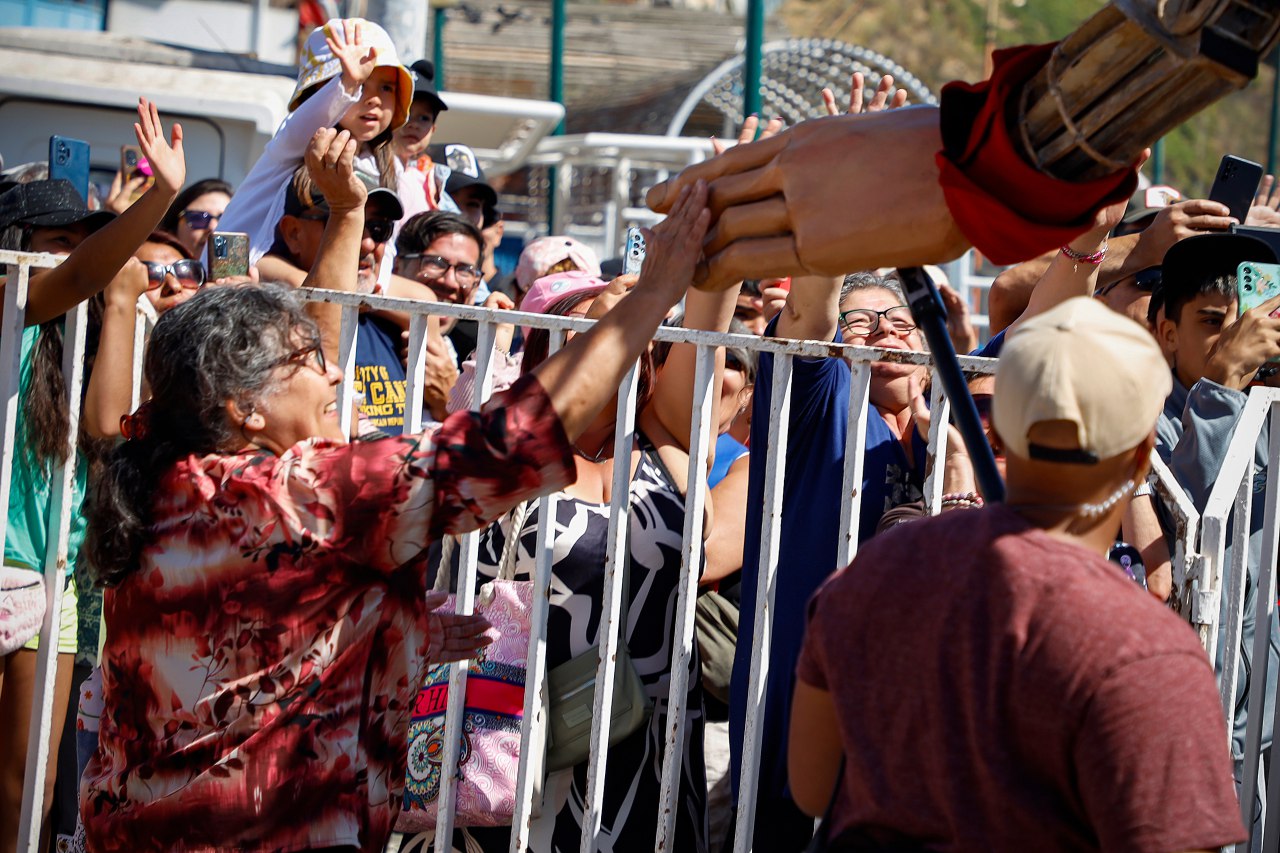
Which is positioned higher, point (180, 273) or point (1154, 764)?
point (180, 273)

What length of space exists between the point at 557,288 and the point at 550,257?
4.44 feet

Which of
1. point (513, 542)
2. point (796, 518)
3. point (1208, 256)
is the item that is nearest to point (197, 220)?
point (513, 542)

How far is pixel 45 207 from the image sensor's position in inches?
142

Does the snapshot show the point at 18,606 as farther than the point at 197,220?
No

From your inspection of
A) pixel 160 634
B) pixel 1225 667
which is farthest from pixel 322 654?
pixel 1225 667

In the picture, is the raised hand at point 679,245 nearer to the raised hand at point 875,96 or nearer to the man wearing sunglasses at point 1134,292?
the raised hand at point 875,96

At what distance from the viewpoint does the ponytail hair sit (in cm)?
232

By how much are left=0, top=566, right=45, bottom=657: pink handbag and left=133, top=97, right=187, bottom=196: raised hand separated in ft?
3.22

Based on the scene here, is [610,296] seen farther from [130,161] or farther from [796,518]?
[130,161]

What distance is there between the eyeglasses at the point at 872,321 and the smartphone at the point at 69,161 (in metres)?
2.15

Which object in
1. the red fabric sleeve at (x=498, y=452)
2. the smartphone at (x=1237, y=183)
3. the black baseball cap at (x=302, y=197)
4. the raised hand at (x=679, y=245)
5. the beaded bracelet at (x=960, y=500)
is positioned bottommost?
the beaded bracelet at (x=960, y=500)

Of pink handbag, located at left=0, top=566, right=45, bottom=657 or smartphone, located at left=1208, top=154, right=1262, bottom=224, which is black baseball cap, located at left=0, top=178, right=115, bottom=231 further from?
smartphone, located at left=1208, top=154, right=1262, bottom=224

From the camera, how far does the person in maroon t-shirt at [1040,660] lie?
1.65 metres

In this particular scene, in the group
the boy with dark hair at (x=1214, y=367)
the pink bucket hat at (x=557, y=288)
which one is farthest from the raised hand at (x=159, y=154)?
the boy with dark hair at (x=1214, y=367)
